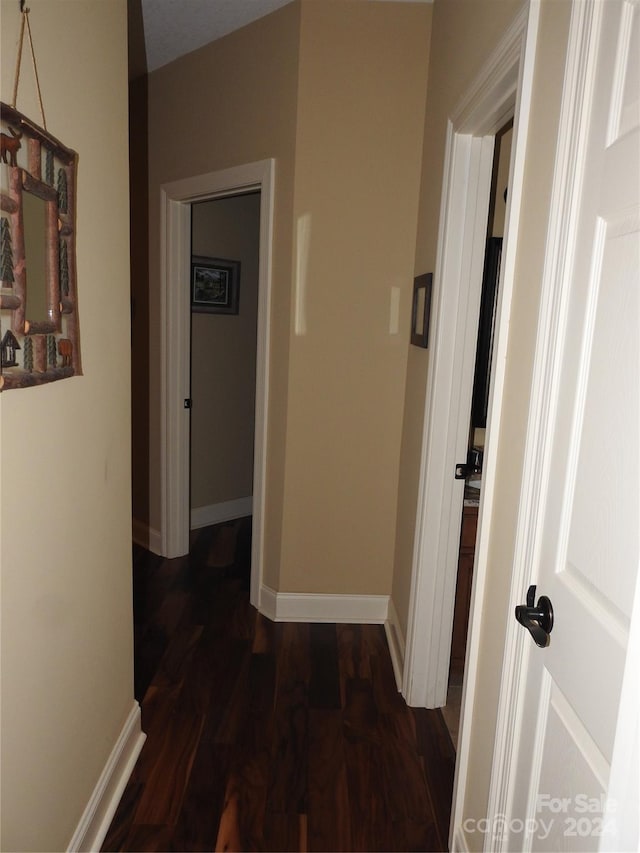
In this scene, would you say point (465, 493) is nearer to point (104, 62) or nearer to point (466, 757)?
point (466, 757)

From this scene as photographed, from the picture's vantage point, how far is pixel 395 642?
2.80m

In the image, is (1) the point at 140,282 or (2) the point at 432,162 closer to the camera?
(2) the point at 432,162

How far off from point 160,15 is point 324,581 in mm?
2741

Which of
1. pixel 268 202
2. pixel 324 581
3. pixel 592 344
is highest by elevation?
pixel 268 202

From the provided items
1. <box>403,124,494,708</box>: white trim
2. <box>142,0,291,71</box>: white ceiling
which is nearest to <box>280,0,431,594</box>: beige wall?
<box>142,0,291,71</box>: white ceiling

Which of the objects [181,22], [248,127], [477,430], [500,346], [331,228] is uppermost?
[181,22]

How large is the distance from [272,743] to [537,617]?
4.50 feet

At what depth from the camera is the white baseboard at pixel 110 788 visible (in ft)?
5.45

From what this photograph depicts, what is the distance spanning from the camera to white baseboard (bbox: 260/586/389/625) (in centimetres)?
309

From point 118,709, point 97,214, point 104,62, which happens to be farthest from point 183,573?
point 104,62

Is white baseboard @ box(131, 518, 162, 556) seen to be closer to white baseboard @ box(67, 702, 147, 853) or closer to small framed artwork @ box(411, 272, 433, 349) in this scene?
white baseboard @ box(67, 702, 147, 853)

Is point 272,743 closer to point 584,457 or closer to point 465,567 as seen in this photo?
point 465,567

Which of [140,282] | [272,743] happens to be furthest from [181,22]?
[272,743]

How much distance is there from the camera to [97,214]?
161 cm
